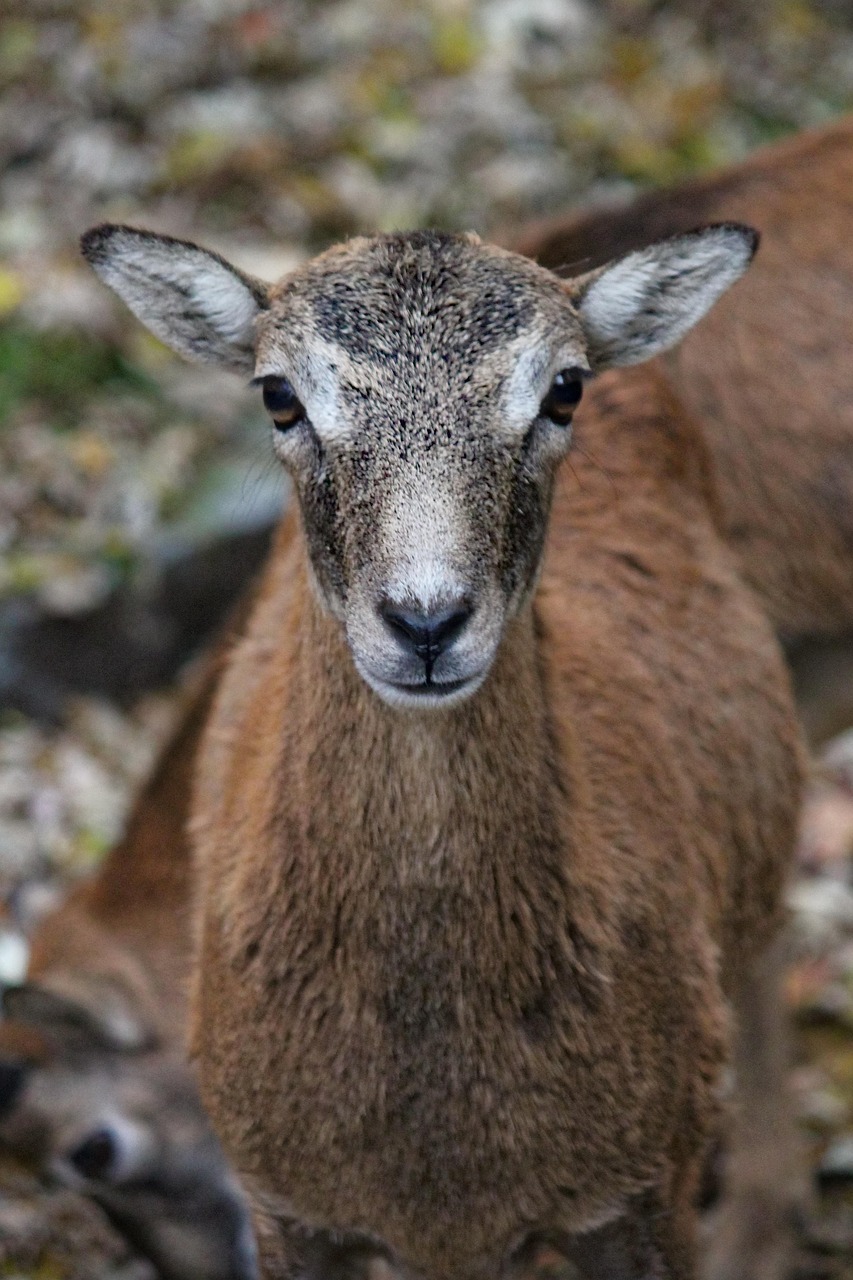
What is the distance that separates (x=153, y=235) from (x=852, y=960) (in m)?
4.80

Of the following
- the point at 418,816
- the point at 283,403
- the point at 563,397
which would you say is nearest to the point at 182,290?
the point at 283,403

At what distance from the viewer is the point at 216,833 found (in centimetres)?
494

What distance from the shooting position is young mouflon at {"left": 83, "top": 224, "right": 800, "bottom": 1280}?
153 inches

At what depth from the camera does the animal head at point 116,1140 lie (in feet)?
19.5

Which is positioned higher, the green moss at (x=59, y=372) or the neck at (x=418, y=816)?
the neck at (x=418, y=816)

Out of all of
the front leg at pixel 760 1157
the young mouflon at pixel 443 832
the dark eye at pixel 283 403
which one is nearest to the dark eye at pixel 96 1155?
the young mouflon at pixel 443 832

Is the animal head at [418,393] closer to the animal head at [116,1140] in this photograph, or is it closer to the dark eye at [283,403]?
the dark eye at [283,403]

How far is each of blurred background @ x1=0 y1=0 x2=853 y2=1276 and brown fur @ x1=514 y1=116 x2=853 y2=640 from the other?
1.83m

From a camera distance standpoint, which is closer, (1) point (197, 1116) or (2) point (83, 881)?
(1) point (197, 1116)

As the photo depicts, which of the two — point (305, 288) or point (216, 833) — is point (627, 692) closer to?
point (216, 833)

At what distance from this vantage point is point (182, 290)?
440 cm

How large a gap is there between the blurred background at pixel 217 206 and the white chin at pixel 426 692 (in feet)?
12.5

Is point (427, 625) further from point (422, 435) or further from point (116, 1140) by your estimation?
point (116, 1140)

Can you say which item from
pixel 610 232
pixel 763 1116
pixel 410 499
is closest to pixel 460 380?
pixel 410 499
